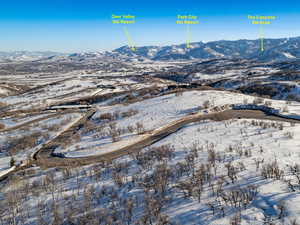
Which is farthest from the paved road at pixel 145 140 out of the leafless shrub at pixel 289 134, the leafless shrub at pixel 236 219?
the leafless shrub at pixel 236 219

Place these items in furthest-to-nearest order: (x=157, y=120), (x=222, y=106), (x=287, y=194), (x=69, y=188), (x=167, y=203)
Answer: (x=222, y=106), (x=157, y=120), (x=69, y=188), (x=167, y=203), (x=287, y=194)

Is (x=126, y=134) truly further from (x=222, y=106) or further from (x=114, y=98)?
(x=114, y=98)

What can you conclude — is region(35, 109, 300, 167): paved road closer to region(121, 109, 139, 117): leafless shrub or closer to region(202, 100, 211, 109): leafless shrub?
region(202, 100, 211, 109): leafless shrub

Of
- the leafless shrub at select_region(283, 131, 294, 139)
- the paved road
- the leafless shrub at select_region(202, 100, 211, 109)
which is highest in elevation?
the leafless shrub at select_region(202, 100, 211, 109)

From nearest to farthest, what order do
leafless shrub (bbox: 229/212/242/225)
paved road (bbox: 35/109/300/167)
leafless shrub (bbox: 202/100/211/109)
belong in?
leafless shrub (bbox: 229/212/242/225) → paved road (bbox: 35/109/300/167) → leafless shrub (bbox: 202/100/211/109)

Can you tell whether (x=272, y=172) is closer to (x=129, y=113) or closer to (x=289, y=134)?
(x=289, y=134)

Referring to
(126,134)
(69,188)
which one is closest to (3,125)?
(126,134)

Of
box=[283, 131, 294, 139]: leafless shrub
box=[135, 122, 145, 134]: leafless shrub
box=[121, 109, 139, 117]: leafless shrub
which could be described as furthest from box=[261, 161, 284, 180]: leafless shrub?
box=[121, 109, 139, 117]: leafless shrub

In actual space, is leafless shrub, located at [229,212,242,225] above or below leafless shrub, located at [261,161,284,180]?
below

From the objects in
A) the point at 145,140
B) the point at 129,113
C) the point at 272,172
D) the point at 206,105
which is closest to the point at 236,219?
the point at 272,172

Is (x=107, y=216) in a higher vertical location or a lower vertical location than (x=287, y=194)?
lower

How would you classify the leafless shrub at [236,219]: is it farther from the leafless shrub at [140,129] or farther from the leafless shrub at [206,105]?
the leafless shrub at [206,105]
